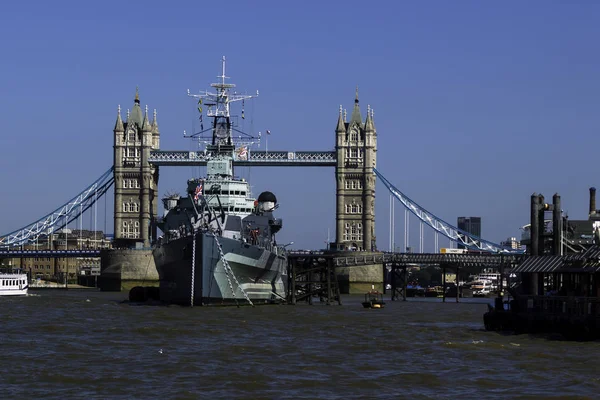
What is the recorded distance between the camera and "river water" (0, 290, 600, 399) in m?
39.6

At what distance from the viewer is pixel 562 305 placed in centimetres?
5822

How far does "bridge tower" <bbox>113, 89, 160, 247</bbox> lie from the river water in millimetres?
122808

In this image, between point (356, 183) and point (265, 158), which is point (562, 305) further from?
point (356, 183)

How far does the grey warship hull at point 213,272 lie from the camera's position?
86.3m

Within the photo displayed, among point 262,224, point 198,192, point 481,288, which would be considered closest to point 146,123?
point 481,288

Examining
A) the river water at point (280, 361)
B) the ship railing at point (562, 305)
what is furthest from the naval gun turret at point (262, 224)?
the ship railing at point (562, 305)

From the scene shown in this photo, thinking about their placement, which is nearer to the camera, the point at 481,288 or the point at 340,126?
the point at 481,288

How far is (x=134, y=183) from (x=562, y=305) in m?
143

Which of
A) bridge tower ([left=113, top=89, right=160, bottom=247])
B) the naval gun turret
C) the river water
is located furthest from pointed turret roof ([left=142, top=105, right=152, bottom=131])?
the river water

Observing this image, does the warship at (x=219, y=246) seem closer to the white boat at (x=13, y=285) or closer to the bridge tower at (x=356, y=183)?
the white boat at (x=13, y=285)

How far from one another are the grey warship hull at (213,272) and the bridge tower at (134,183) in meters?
96.6

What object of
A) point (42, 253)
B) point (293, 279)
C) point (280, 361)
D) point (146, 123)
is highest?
point (146, 123)

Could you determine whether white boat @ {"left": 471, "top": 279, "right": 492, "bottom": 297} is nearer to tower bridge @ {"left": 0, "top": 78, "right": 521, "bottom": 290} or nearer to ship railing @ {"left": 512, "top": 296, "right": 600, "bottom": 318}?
tower bridge @ {"left": 0, "top": 78, "right": 521, "bottom": 290}

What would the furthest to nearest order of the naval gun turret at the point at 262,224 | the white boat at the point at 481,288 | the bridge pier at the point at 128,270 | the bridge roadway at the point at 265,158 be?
the bridge roadway at the point at 265,158 < the bridge pier at the point at 128,270 < the white boat at the point at 481,288 < the naval gun turret at the point at 262,224
